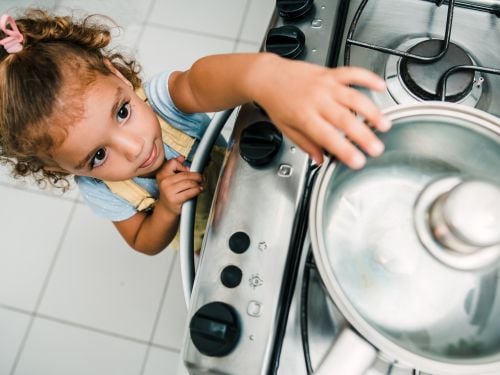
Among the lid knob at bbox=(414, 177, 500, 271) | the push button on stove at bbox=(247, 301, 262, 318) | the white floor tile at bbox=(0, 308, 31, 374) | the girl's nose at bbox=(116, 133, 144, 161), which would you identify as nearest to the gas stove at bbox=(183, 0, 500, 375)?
the push button on stove at bbox=(247, 301, 262, 318)

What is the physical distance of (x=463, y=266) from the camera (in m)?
0.37

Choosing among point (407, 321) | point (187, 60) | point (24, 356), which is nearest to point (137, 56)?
point (187, 60)

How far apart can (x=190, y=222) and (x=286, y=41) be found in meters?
0.24

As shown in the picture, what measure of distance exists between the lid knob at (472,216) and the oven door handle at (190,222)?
0.29 metres

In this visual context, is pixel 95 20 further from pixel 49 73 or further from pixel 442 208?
pixel 442 208

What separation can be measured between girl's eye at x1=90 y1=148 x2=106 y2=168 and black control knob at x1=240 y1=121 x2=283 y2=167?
27 cm

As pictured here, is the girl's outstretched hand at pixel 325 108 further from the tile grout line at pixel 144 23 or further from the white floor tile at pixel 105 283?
the tile grout line at pixel 144 23

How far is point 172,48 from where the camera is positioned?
1385mm

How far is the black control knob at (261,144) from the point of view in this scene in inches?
16.6

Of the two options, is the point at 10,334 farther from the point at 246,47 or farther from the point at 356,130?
the point at 356,130

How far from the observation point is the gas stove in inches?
15.2

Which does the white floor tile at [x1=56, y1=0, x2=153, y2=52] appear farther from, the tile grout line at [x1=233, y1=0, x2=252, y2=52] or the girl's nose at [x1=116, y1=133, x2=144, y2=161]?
the girl's nose at [x1=116, y1=133, x2=144, y2=161]

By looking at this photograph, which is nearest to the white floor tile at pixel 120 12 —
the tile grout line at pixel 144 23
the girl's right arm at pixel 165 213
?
the tile grout line at pixel 144 23

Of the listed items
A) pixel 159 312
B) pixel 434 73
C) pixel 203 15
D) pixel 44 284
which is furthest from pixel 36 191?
pixel 434 73
